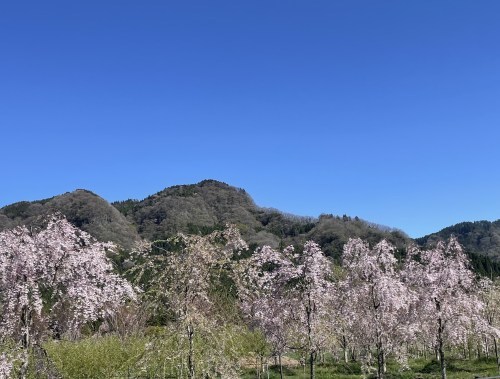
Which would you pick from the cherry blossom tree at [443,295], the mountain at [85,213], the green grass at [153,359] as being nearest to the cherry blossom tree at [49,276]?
→ the green grass at [153,359]

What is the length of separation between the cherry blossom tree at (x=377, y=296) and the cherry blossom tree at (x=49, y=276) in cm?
1294

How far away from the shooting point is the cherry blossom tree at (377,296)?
24.4 metres

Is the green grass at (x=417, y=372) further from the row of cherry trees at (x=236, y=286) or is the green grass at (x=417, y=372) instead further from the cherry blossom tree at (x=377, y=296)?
the cherry blossom tree at (x=377, y=296)

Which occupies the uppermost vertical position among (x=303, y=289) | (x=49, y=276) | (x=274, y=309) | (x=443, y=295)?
(x=49, y=276)

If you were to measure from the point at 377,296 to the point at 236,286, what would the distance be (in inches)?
534

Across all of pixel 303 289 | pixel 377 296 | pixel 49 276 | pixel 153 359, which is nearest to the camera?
pixel 153 359

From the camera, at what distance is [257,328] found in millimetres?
32531

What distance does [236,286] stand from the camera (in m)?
13.6

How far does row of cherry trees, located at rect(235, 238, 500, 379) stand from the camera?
2339cm

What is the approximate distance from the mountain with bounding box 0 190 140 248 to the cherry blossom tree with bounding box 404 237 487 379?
14148 cm

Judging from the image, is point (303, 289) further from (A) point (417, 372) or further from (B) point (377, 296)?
(A) point (417, 372)

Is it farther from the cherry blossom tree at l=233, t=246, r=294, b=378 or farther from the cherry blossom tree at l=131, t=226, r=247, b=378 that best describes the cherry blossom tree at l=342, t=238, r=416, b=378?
the cherry blossom tree at l=131, t=226, r=247, b=378

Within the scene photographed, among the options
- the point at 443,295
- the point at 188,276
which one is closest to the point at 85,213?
the point at 443,295

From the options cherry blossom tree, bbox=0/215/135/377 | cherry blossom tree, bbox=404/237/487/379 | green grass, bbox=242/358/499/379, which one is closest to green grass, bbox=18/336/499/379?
green grass, bbox=242/358/499/379
